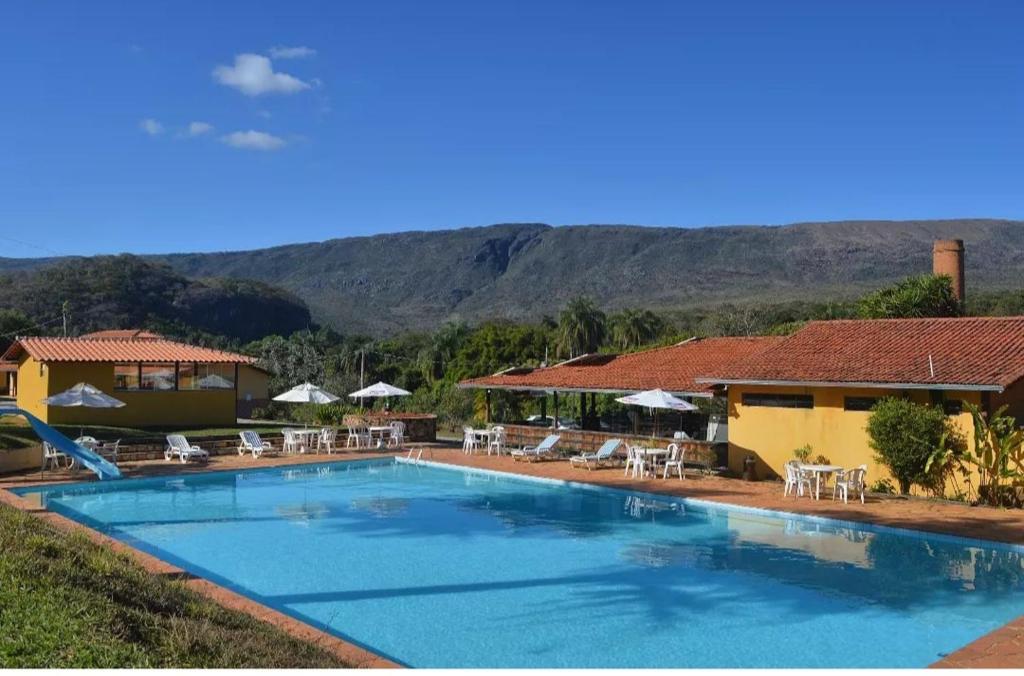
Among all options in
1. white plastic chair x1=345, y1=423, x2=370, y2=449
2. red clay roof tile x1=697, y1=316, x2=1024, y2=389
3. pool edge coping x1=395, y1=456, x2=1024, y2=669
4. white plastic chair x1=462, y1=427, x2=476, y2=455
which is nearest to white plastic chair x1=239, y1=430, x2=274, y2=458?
white plastic chair x1=345, y1=423, x2=370, y2=449

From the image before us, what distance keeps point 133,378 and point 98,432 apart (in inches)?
132

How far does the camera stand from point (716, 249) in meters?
110

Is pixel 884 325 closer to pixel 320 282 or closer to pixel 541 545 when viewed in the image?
pixel 541 545

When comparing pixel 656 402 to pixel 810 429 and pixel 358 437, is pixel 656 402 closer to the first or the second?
pixel 810 429

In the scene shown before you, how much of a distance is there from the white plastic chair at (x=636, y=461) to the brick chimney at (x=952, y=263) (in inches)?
614

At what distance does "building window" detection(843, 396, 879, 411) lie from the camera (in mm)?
17484

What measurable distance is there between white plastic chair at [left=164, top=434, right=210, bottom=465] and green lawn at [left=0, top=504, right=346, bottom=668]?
14.2 m

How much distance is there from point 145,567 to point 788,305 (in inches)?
2582

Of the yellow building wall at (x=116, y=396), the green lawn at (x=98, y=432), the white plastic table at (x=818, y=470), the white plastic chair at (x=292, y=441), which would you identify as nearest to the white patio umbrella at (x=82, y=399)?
the green lawn at (x=98, y=432)

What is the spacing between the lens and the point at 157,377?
28.4 m

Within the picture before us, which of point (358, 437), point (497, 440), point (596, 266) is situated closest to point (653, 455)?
point (497, 440)

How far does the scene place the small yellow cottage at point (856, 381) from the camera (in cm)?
1628

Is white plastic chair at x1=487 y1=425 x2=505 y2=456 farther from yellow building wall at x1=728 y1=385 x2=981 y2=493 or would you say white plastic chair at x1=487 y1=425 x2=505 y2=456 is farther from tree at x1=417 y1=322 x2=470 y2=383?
tree at x1=417 y1=322 x2=470 y2=383

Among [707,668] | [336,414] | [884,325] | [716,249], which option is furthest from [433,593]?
[716,249]
